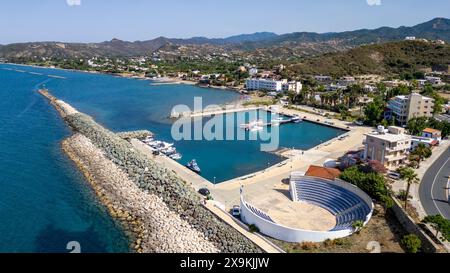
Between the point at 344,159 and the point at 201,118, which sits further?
the point at 201,118

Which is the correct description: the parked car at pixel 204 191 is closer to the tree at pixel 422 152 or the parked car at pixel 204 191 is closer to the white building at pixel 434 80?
the tree at pixel 422 152

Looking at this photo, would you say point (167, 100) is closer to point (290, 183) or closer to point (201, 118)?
point (201, 118)

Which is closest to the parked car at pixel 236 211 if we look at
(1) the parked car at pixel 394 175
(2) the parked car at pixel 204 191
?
(2) the parked car at pixel 204 191

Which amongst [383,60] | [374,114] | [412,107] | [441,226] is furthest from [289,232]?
[383,60]

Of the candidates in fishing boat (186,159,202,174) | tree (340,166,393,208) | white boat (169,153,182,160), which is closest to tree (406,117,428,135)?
tree (340,166,393,208)

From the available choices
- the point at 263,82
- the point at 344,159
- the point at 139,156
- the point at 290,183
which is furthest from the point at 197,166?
the point at 263,82

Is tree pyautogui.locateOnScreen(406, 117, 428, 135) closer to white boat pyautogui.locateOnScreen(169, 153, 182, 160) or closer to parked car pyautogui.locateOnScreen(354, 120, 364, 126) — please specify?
parked car pyautogui.locateOnScreen(354, 120, 364, 126)
